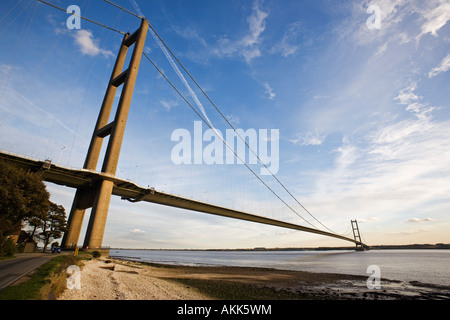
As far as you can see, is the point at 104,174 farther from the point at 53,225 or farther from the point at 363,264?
the point at 363,264

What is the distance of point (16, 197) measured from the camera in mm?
18500

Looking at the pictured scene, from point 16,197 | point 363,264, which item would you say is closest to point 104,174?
point 16,197

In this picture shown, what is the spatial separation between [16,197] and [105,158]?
17.0 m

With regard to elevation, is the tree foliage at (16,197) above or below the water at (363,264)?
above

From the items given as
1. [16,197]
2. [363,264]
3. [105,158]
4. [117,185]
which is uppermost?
[105,158]

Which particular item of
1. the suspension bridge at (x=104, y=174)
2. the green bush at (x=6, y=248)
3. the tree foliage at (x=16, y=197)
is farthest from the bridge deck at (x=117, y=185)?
the green bush at (x=6, y=248)

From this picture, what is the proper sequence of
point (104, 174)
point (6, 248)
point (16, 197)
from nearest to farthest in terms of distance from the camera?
point (16, 197)
point (6, 248)
point (104, 174)

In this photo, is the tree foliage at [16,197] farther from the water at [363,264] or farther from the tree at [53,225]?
the water at [363,264]

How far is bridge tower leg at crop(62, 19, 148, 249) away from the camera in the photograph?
3125 cm

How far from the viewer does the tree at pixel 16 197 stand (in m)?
18.2

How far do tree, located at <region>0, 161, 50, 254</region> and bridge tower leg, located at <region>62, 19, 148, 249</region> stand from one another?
397 inches

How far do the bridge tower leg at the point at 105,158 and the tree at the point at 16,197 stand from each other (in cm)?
1008
